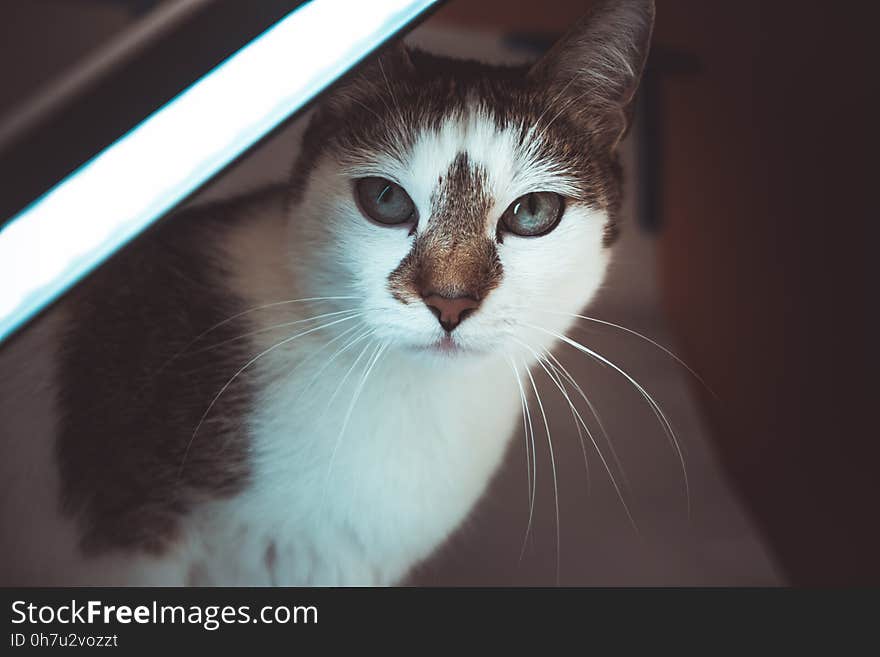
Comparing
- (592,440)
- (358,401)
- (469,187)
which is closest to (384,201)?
(469,187)

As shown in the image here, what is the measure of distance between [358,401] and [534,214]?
22 cm

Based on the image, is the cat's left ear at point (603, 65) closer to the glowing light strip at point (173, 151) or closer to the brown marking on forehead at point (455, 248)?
the brown marking on forehead at point (455, 248)

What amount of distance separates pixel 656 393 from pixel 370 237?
288 mm

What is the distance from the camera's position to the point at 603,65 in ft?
1.90

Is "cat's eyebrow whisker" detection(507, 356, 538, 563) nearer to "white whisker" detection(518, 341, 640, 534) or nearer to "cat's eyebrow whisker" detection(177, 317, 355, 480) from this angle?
"white whisker" detection(518, 341, 640, 534)

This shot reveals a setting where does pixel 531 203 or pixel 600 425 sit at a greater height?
pixel 531 203

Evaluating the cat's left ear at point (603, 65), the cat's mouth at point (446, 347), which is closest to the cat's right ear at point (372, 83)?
the cat's left ear at point (603, 65)

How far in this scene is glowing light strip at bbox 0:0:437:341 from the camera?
0.33m

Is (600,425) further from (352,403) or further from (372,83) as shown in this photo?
(372,83)

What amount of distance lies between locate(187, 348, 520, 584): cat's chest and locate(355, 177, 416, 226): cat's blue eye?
0.41ft

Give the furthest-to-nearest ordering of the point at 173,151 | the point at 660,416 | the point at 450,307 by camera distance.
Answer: the point at 660,416, the point at 450,307, the point at 173,151
